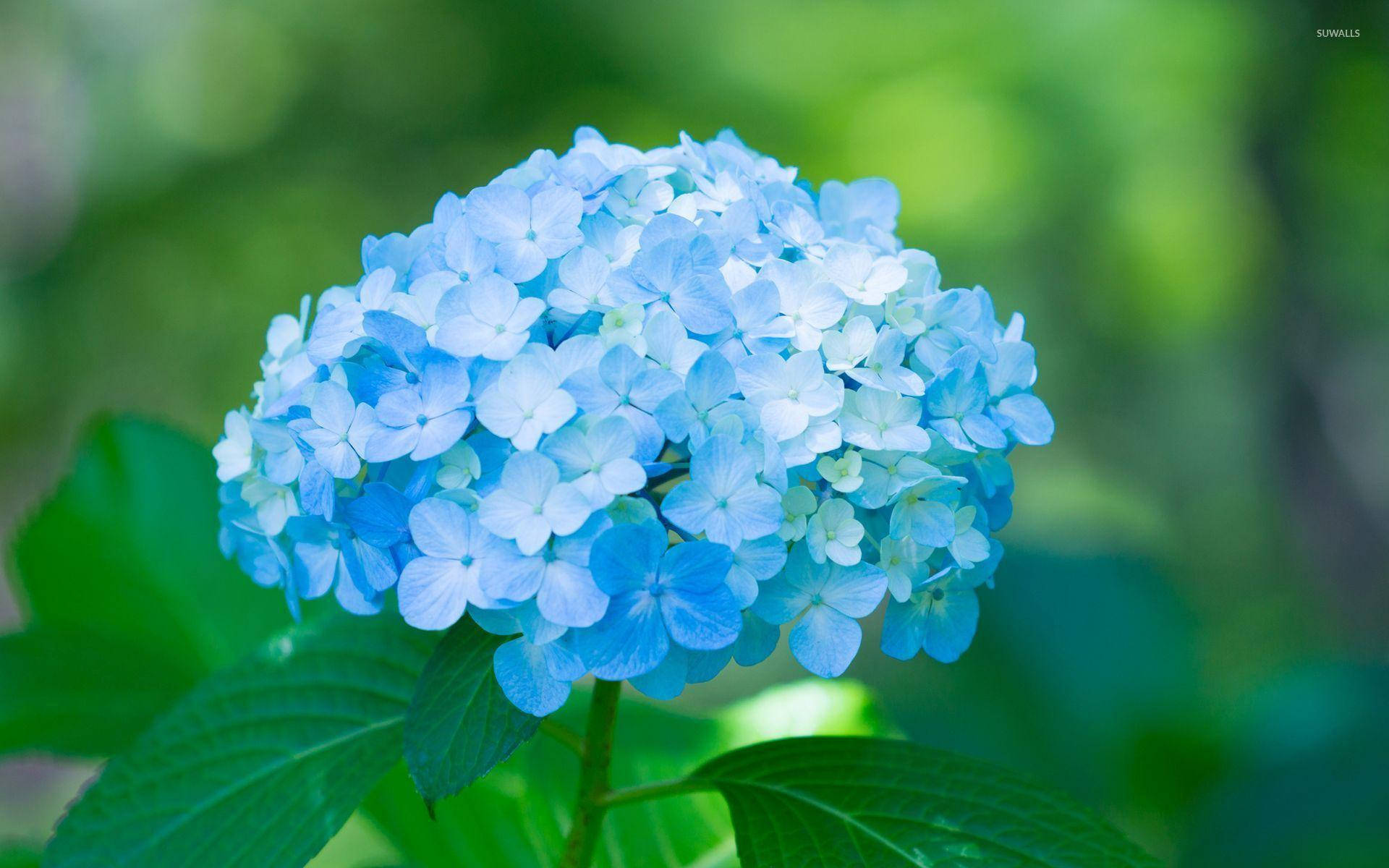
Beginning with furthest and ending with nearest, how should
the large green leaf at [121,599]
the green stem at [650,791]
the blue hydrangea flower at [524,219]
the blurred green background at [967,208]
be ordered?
the blurred green background at [967,208] → the large green leaf at [121,599] → the green stem at [650,791] → the blue hydrangea flower at [524,219]

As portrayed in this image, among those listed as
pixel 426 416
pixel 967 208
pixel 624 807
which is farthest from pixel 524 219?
pixel 967 208

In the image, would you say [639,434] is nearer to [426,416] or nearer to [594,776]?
[426,416]

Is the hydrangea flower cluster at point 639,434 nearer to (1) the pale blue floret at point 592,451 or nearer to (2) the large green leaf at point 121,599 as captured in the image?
(1) the pale blue floret at point 592,451

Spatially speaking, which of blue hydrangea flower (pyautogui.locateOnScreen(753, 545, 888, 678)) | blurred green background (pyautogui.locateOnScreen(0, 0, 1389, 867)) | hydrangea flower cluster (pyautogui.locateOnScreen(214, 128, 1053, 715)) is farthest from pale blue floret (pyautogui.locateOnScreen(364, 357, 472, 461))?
blurred green background (pyautogui.locateOnScreen(0, 0, 1389, 867))

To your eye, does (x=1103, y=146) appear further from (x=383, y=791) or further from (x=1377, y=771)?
(x=383, y=791)

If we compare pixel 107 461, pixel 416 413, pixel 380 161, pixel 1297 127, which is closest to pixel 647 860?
pixel 416 413

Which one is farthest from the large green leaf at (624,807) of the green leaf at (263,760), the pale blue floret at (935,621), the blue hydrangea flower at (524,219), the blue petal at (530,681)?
the blue hydrangea flower at (524,219)
